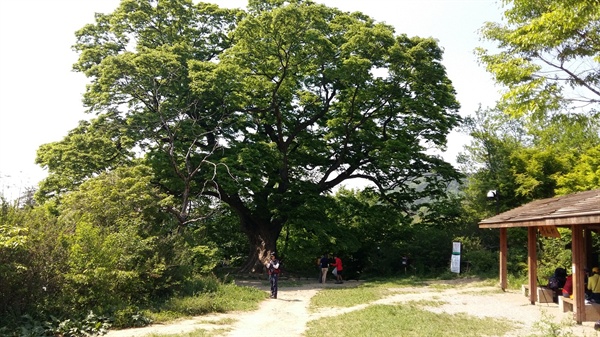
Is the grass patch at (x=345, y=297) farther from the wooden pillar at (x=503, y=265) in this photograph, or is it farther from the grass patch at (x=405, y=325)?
the wooden pillar at (x=503, y=265)

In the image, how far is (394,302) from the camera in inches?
625

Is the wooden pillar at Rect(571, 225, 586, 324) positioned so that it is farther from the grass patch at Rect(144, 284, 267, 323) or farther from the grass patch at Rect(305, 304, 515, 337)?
the grass patch at Rect(144, 284, 267, 323)

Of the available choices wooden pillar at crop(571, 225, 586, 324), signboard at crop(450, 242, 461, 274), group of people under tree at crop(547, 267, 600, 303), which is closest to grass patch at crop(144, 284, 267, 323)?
wooden pillar at crop(571, 225, 586, 324)

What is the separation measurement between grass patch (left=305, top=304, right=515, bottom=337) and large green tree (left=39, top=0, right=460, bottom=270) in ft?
32.9

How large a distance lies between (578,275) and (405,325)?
4396 millimetres

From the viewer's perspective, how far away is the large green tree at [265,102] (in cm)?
2181

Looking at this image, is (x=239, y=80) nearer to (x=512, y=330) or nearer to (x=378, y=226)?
(x=378, y=226)

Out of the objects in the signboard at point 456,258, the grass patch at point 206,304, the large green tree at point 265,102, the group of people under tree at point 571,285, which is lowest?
the grass patch at point 206,304

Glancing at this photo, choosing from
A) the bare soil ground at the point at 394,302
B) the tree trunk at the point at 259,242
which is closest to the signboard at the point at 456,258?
the bare soil ground at the point at 394,302

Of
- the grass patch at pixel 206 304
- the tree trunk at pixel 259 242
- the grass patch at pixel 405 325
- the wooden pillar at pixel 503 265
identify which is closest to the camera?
the grass patch at pixel 405 325

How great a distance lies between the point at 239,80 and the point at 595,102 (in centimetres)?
1472

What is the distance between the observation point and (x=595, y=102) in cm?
1448

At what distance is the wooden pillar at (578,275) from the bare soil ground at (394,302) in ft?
0.93

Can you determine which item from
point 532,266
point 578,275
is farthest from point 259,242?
point 578,275
